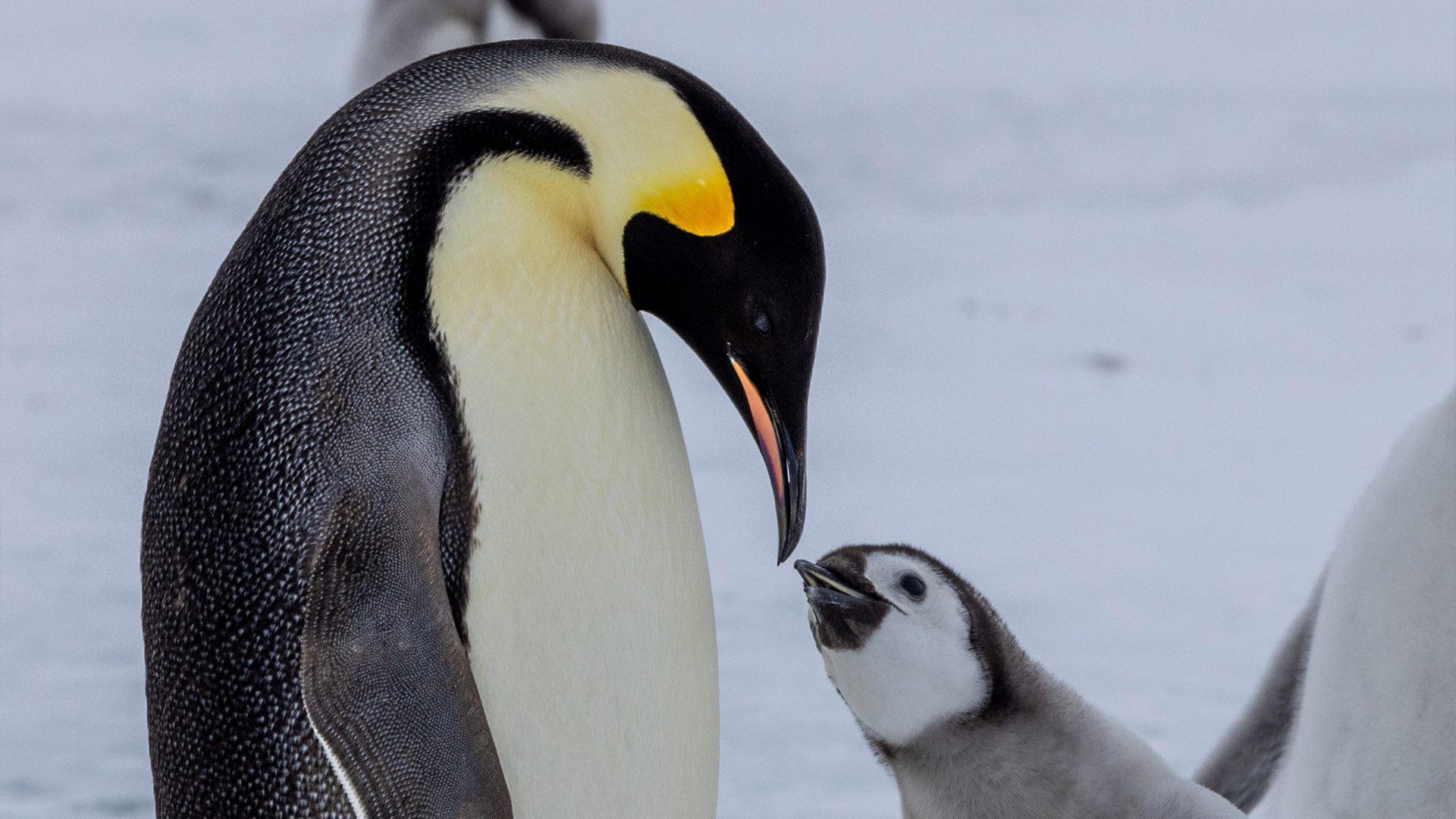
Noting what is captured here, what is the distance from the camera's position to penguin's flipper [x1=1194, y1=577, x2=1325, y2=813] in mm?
1473

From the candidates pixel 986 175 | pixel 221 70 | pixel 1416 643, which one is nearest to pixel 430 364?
pixel 1416 643

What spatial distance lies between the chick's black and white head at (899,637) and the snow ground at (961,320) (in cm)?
54

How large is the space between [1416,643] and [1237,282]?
3.42m

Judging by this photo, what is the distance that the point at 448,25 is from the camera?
2.59 meters

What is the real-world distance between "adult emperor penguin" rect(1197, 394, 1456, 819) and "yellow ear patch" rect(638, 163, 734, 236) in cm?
53

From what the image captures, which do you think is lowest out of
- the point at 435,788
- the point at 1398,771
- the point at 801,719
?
the point at 801,719

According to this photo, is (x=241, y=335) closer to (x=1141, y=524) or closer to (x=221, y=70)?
(x=1141, y=524)

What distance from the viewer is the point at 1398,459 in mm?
1123

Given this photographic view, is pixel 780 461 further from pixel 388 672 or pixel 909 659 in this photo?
pixel 909 659

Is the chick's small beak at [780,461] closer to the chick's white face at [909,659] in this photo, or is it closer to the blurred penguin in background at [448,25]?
the chick's white face at [909,659]

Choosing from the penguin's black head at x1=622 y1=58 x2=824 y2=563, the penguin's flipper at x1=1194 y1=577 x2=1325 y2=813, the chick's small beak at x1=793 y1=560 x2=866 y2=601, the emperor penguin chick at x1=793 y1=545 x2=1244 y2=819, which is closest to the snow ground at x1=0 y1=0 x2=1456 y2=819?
the penguin's flipper at x1=1194 y1=577 x2=1325 y2=813

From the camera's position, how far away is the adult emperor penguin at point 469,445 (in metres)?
0.77

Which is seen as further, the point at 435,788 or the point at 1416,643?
the point at 1416,643

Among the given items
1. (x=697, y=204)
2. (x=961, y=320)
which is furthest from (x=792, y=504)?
(x=961, y=320)
